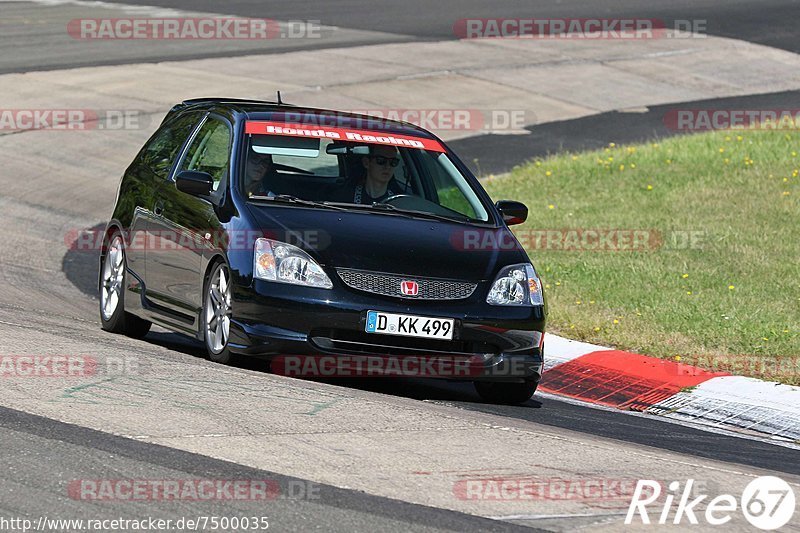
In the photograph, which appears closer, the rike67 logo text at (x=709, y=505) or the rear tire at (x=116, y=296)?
the rike67 logo text at (x=709, y=505)

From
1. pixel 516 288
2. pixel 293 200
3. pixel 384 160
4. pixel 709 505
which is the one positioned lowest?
pixel 709 505

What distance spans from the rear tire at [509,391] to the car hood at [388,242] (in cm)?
78

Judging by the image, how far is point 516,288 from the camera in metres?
9.20

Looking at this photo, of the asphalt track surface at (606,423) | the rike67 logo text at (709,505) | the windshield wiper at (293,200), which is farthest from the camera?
the windshield wiper at (293,200)

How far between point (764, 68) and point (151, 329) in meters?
20.4

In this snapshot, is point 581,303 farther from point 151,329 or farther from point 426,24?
point 426,24

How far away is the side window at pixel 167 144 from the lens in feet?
34.7

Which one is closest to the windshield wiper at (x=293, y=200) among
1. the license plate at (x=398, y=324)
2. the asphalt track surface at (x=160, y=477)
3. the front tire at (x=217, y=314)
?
the front tire at (x=217, y=314)

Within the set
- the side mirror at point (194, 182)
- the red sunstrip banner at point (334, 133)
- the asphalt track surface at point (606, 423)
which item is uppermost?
the red sunstrip banner at point (334, 133)

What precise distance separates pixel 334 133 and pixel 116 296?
203cm

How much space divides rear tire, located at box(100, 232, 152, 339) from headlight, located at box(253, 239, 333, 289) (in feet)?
6.86

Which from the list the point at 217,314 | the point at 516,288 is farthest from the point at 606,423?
the point at 217,314

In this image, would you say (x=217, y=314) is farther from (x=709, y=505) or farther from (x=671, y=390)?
(x=709, y=505)

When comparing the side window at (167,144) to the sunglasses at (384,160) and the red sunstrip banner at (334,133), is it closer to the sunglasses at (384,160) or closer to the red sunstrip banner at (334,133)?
the red sunstrip banner at (334,133)
